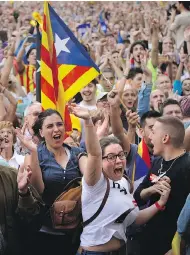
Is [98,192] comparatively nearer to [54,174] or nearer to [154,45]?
[54,174]

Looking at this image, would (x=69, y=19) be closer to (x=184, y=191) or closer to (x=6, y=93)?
(x=6, y=93)

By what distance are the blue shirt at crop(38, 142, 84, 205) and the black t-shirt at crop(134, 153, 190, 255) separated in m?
0.51

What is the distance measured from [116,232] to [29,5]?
1806 centimetres

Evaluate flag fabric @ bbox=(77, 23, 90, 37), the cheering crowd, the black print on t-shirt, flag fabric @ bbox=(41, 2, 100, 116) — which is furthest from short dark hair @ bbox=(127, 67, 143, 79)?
flag fabric @ bbox=(77, 23, 90, 37)

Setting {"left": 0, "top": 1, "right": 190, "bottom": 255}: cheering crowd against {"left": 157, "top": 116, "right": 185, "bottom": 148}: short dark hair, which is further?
{"left": 157, "top": 116, "right": 185, "bottom": 148}: short dark hair

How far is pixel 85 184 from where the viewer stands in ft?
18.1

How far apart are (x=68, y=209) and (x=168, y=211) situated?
72cm

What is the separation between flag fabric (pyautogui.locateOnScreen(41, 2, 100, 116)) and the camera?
7.33m

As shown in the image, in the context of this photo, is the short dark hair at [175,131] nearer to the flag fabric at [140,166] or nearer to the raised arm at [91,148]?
the raised arm at [91,148]

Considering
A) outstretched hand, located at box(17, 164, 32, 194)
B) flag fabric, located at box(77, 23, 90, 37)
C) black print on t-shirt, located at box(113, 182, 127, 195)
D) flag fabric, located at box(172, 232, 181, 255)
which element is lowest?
flag fabric, located at box(77, 23, 90, 37)

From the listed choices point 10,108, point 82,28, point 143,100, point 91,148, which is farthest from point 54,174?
point 82,28

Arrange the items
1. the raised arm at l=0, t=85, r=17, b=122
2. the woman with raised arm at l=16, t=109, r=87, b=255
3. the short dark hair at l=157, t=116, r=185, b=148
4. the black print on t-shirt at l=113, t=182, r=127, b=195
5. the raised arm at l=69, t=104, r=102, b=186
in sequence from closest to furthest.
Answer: the raised arm at l=69, t=104, r=102, b=186 < the black print on t-shirt at l=113, t=182, r=127, b=195 < the short dark hair at l=157, t=116, r=185, b=148 < the woman with raised arm at l=16, t=109, r=87, b=255 < the raised arm at l=0, t=85, r=17, b=122

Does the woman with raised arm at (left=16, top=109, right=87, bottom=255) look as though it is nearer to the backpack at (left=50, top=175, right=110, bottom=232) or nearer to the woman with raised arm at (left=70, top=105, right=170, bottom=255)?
the backpack at (left=50, top=175, right=110, bottom=232)

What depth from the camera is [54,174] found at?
593 cm
